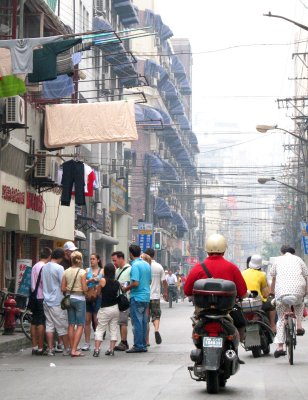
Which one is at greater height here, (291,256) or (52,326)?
(291,256)

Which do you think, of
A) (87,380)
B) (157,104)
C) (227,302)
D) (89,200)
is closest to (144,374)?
(87,380)

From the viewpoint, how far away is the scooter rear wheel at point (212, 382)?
39.1 ft

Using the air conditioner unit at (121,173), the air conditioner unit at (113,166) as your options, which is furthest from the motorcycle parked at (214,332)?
the air conditioner unit at (121,173)

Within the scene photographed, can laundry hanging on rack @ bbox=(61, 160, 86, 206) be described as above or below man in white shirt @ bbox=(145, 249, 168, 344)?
above

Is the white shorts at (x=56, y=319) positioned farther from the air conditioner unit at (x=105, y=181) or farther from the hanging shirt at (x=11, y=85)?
the air conditioner unit at (x=105, y=181)

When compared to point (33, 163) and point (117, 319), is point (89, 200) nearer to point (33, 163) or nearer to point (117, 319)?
point (33, 163)

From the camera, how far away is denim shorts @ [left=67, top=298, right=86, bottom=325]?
1875 centimetres

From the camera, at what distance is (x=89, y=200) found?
49.1m

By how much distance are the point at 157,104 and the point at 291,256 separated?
245 ft

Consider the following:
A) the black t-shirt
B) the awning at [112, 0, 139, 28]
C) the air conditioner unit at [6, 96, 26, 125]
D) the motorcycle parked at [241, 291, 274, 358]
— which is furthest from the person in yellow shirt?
the awning at [112, 0, 139, 28]

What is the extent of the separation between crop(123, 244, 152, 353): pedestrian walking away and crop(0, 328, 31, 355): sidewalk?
232 centimetres

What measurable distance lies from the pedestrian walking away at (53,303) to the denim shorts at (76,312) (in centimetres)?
28

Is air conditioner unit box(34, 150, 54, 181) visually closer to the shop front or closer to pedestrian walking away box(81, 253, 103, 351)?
the shop front

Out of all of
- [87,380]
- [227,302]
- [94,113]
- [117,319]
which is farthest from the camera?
[94,113]
